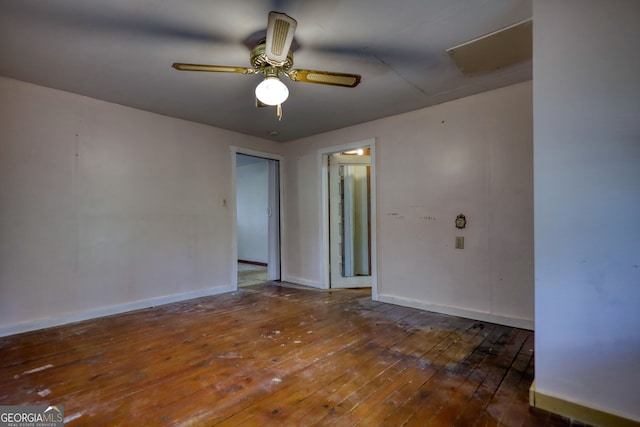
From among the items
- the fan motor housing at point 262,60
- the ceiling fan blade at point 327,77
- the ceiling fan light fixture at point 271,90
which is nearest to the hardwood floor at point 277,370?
the ceiling fan light fixture at point 271,90

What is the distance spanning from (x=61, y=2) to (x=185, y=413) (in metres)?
2.55

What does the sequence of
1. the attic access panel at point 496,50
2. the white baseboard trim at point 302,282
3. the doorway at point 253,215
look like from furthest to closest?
the doorway at point 253,215, the white baseboard trim at point 302,282, the attic access panel at point 496,50

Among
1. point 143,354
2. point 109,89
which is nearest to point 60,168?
point 109,89

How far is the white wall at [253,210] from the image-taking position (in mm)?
7570

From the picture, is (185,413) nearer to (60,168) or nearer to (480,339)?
(480,339)

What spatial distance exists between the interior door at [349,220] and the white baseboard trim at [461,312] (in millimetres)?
924

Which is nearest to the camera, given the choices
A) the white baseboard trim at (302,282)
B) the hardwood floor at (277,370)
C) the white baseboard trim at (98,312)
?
the hardwood floor at (277,370)

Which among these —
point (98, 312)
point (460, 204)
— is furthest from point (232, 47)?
point (98, 312)

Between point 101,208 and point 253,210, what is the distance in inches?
179

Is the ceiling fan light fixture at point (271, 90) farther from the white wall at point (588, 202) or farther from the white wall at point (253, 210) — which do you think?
the white wall at point (253, 210)

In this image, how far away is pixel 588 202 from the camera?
161 cm

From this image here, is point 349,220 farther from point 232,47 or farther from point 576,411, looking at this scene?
A: point 576,411

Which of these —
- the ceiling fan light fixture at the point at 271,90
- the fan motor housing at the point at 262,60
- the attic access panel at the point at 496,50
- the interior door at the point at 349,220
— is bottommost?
the interior door at the point at 349,220

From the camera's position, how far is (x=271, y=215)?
5461 millimetres
